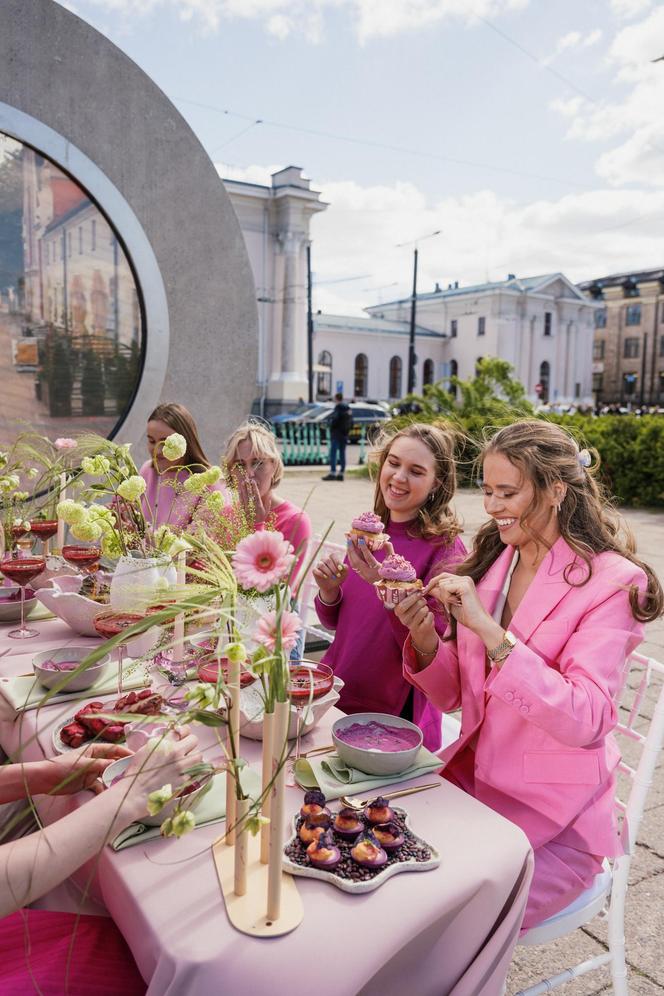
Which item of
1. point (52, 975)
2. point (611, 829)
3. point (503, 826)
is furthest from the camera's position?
point (611, 829)

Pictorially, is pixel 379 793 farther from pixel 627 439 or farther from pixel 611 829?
pixel 627 439

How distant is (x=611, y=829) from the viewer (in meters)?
1.78

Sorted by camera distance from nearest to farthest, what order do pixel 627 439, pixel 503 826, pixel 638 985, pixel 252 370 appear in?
pixel 503 826
pixel 638 985
pixel 252 370
pixel 627 439

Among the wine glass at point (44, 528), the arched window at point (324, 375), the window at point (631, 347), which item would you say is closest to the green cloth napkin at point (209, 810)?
the wine glass at point (44, 528)

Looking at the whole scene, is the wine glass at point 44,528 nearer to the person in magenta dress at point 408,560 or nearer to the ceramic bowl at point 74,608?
the ceramic bowl at point 74,608

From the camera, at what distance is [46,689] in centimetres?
190

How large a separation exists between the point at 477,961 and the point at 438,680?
2.67ft

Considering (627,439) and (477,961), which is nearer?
(477,961)

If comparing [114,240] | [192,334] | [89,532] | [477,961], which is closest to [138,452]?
[192,334]

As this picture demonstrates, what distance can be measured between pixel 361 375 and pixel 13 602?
47.4 m

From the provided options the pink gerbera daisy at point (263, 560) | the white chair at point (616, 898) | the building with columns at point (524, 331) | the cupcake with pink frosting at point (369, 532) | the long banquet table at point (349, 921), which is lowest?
the white chair at point (616, 898)

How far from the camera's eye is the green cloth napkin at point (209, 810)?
4.23 feet

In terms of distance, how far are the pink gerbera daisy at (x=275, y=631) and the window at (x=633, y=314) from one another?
225 feet

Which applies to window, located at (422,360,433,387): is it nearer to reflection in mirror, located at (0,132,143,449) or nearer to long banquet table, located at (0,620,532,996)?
reflection in mirror, located at (0,132,143,449)
